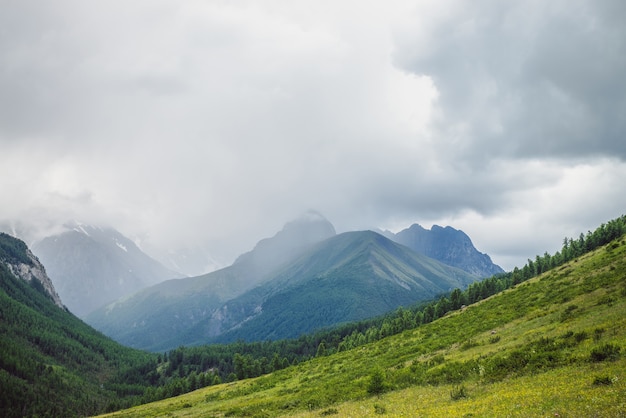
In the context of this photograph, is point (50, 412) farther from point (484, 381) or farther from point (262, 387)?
point (484, 381)

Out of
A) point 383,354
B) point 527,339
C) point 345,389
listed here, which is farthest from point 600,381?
point 383,354

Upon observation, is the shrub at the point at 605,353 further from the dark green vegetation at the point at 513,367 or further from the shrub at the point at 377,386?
the shrub at the point at 377,386

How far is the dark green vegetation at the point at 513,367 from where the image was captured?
19156mm

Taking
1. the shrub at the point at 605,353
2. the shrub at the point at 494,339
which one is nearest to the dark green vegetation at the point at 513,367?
the shrub at the point at 605,353

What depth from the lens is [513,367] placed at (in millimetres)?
27297

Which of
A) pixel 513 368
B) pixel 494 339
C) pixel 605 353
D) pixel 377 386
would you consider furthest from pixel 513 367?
pixel 494 339

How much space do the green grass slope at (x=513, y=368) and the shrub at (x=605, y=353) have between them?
0.18 feet

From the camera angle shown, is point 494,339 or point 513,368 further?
point 494,339

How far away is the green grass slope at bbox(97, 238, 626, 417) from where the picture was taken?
1898 cm

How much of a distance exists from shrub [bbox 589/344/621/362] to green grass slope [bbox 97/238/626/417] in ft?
0.18

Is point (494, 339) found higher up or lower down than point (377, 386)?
higher up

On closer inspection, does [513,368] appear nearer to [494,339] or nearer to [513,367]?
[513,367]

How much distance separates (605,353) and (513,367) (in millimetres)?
6335

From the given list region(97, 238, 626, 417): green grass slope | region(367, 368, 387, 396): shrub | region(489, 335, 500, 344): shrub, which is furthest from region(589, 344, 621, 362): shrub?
region(489, 335, 500, 344): shrub
